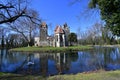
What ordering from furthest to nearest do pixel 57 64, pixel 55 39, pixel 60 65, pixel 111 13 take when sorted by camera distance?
pixel 55 39
pixel 57 64
pixel 60 65
pixel 111 13

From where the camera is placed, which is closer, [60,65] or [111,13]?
[111,13]

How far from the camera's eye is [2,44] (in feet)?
340

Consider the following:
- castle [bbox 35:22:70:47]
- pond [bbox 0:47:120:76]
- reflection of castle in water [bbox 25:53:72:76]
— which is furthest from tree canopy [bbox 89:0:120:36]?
castle [bbox 35:22:70:47]

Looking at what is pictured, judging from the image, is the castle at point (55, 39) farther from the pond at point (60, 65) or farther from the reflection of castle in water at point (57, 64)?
the pond at point (60, 65)

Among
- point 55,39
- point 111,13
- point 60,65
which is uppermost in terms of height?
point 55,39

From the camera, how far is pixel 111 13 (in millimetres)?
12492

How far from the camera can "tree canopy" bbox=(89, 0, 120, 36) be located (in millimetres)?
11820

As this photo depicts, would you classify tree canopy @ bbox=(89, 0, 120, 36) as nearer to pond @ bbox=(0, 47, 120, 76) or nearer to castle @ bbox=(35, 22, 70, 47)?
pond @ bbox=(0, 47, 120, 76)

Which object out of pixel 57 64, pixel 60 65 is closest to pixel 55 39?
pixel 57 64

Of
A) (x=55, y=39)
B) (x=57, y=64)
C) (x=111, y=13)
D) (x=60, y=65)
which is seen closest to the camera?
(x=111, y=13)

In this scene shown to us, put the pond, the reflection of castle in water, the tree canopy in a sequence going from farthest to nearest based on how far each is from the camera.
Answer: the reflection of castle in water, the pond, the tree canopy

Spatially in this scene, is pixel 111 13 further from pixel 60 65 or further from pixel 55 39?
pixel 55 39

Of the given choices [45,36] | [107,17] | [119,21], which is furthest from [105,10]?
[45,36]

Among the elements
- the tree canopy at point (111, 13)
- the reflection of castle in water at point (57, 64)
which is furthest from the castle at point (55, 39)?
the tree canopy at point (111, 13)
